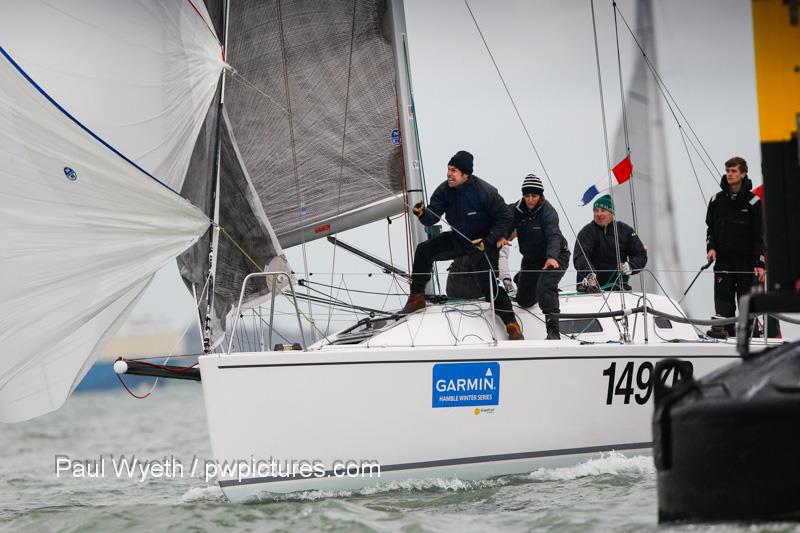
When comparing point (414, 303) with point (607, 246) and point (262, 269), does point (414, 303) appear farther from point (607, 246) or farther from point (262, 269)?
point (607, 246)

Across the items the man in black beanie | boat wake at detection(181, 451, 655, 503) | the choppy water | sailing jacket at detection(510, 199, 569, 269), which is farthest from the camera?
sailing jacket at detection(510, 199, 569, 269)

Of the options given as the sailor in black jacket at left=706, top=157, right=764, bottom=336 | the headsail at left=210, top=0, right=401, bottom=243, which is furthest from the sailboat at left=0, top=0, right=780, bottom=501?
the sailor in black jacket at left=706, top=157, right=764, bottom=336

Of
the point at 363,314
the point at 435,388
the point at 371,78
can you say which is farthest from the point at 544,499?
the point at 371,78

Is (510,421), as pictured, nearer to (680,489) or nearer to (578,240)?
(578,240)

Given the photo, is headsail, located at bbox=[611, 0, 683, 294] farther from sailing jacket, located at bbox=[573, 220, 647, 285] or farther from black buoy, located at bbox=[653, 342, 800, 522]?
black buoy, located at bbox=[653, 342, 800, 522]

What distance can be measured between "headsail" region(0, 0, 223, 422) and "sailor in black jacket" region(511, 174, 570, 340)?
236cm

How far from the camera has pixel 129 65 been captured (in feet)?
23.8

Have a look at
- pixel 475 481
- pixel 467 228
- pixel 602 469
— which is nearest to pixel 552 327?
pixel 467 228

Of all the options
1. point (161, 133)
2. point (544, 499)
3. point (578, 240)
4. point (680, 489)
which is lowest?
point (544, 499)

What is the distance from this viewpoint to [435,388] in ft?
21.5

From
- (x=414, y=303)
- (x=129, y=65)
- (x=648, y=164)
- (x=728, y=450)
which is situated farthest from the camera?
(x=648, y=164)

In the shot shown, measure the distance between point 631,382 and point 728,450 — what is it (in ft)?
12.0

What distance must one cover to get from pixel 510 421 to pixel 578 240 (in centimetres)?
215

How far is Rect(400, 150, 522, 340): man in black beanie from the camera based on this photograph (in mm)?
7527
